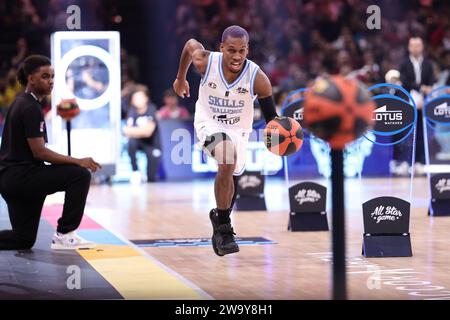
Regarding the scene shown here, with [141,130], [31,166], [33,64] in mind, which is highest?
[33,64]

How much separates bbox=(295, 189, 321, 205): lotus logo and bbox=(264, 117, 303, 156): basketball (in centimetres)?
222

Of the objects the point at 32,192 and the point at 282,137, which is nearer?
the point at 282,137

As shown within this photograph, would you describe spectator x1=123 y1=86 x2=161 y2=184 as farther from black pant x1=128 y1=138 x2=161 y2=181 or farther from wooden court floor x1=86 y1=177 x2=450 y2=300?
wooden court floor x1=86 y1=177 x2=450 y2=300

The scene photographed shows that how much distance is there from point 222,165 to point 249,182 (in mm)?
3909

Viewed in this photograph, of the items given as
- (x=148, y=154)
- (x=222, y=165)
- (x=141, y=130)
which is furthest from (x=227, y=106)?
(x=148, y=154)

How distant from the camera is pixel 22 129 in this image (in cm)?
870

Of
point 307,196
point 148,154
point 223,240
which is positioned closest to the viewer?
point 223,240

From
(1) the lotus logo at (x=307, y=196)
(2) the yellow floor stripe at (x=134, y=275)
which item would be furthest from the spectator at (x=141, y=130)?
(2) the yellow floor stripe at (x=134, y=275)

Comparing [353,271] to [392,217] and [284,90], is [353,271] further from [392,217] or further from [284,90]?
[284,90]

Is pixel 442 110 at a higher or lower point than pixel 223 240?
higher

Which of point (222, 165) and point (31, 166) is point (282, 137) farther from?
point (31, 166)

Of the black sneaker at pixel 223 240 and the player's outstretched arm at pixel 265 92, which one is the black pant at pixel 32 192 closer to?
the black sneaker at pixel 223 240

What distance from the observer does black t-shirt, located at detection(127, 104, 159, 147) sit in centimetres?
1633
